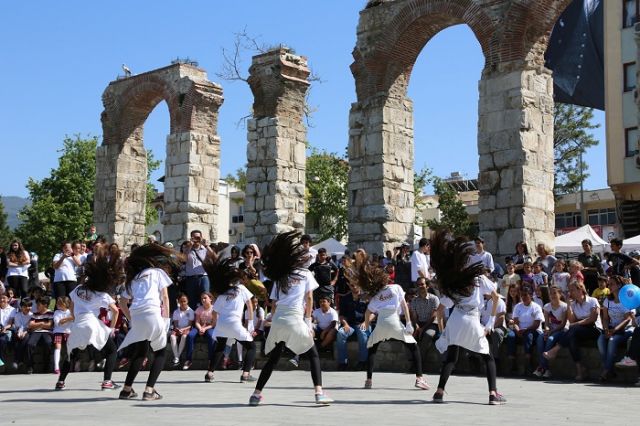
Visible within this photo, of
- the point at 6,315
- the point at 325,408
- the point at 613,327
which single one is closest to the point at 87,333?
the point at 325,408

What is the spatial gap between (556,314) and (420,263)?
3.12 m

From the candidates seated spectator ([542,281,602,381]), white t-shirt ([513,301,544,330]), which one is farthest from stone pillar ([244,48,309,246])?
seated spectator ([542,281,602,381])

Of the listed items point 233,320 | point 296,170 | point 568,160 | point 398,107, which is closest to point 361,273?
point 233,320

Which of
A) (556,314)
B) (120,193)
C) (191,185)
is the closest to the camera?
(556,314)

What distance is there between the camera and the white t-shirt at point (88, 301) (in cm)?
1161

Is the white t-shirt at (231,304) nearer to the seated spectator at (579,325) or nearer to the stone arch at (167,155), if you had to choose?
the seated spectator at (579,325)

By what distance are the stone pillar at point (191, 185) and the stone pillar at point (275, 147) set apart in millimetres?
2539

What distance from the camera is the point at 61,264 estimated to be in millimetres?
17234

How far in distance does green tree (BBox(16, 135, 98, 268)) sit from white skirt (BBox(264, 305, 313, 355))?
43692 mm

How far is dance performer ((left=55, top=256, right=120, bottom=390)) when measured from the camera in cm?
1147

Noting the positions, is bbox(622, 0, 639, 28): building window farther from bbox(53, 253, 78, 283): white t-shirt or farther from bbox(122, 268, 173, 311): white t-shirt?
bbox(122, 268, 173, 311): white t-shirt

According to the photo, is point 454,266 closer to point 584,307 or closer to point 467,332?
point 467,332

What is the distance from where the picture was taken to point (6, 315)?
15922mm

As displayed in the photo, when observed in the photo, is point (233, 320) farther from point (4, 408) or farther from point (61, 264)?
point (61, 264)
